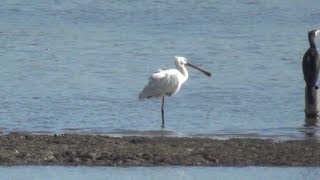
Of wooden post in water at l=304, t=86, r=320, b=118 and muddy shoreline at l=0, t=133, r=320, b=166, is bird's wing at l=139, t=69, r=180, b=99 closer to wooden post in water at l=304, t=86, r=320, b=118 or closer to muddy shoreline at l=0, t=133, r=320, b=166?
wooden post in water at l=304, t=86, r=320, b=118

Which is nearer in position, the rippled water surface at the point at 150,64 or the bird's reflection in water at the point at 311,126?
the bird's reflection in water at the point at 311,126

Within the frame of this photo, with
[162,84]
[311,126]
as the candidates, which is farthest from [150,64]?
[311,126]

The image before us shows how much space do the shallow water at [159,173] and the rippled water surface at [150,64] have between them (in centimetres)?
357

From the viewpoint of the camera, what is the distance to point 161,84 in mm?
20906

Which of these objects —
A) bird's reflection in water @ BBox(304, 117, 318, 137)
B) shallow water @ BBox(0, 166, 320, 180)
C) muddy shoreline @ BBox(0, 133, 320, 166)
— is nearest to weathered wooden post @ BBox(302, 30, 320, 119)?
bird's reflection in water @ BBox(304, 117, 318, 137)

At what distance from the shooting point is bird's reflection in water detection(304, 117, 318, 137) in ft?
61.6

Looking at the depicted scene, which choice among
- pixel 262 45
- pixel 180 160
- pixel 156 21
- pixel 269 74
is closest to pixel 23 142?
pixel 180 160

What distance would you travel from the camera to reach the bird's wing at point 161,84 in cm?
2091

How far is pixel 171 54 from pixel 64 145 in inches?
603

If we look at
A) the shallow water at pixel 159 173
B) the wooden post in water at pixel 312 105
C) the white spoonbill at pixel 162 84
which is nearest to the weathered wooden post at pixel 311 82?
the wooden post in water at pixel 312 105

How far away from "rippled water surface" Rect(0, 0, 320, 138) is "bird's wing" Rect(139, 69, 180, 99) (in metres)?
0.39

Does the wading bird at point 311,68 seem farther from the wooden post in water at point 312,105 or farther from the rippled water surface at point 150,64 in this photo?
the rippled water surface at point 150,64

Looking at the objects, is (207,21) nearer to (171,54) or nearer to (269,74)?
(171,54)

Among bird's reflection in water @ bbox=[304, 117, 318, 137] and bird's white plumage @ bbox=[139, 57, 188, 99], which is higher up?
bird's white plumage @ bbox=[139, 57, 188, 99]
